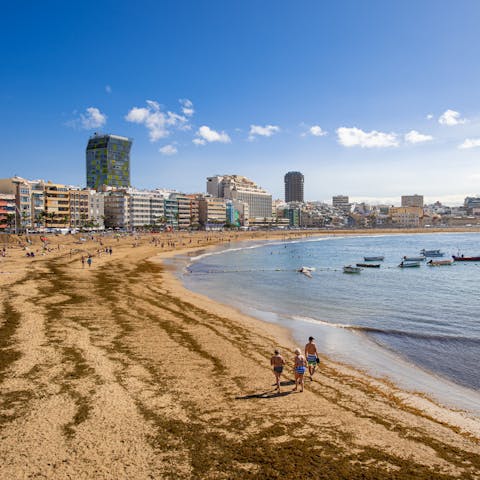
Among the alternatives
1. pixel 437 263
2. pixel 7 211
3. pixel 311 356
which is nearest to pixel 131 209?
pixel 7 211

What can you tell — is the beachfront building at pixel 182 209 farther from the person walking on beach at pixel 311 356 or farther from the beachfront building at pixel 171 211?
the person walking on beach at pixel 311 356

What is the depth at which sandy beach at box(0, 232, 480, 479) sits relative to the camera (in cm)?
1008

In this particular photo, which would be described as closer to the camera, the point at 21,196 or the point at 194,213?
the point at 21,196

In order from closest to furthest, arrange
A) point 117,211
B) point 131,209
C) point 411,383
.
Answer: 1. point 411,383
2. point 117,211
3. point 131,209

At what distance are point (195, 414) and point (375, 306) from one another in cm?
2472

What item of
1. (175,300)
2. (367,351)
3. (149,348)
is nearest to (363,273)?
(175,300)

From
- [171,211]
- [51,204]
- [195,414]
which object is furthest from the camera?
[171,211]

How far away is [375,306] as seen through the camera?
3434cm

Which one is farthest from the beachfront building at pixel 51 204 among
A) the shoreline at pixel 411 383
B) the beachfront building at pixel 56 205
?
the shoreline at pixel 411 383

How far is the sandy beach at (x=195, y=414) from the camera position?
10078mm

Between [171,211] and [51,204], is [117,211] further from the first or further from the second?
[51,204]

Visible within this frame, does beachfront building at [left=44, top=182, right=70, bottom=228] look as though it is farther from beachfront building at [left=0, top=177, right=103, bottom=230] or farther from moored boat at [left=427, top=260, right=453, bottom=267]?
moored boat at [left=427, top=260, right=453, bottom=267]

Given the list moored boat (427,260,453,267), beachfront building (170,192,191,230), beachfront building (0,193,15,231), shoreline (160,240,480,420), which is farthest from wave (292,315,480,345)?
beachfront building (170,192,191,230)

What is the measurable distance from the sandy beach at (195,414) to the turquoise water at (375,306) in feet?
14.1
